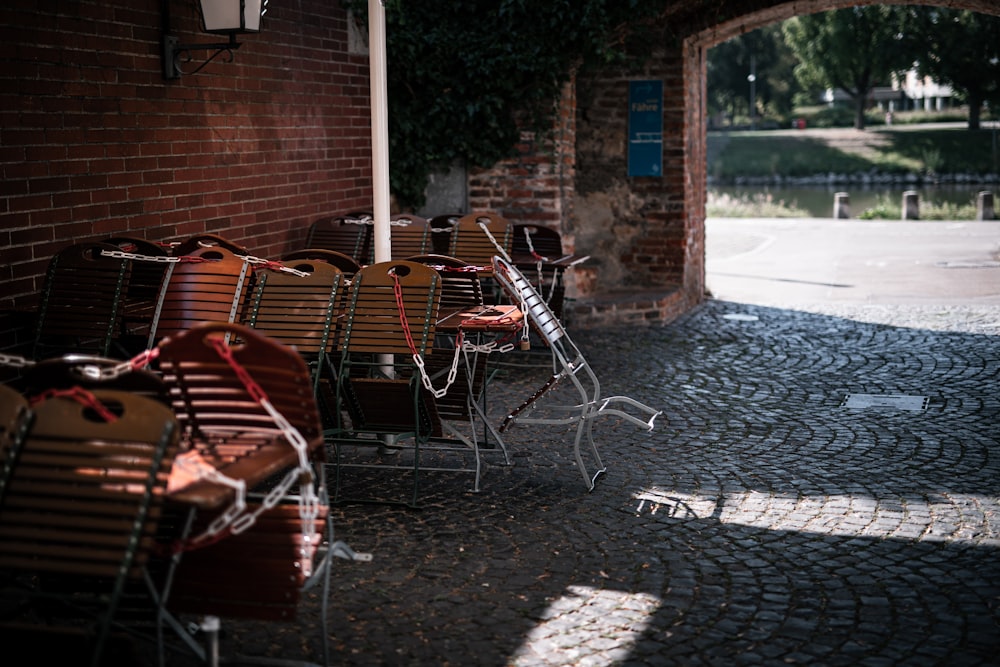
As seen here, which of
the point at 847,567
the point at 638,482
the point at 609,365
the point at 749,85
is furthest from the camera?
the point at 749,85

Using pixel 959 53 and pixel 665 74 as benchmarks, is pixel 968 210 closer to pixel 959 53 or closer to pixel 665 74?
pixel 665 74

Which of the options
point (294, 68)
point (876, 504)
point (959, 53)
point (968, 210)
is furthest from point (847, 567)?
point (959, 53)

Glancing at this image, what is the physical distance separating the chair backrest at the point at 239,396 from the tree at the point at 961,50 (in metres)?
45.9

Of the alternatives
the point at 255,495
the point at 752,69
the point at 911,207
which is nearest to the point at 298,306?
the point at 255,495

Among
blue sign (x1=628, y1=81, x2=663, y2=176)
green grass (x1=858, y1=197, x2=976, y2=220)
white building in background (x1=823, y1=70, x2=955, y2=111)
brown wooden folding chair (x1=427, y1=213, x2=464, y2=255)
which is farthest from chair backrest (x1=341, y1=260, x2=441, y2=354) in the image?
white building in background (x1=823, y1=70, x2=955, y2=111)

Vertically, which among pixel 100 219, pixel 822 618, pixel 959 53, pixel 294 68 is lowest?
pixel 822 618

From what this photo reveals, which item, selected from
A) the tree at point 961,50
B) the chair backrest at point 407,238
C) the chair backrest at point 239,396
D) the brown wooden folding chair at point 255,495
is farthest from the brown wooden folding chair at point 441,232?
the tree at point 961,50

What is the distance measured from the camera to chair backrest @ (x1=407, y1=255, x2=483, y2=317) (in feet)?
21.4

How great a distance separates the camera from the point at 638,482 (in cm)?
592

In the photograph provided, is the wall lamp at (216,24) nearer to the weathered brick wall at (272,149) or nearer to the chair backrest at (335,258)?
the weathered brick wall at (272,149)

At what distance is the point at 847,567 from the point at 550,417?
2.78 meters

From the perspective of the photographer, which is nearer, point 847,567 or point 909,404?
point 847,567

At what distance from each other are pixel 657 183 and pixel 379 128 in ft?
19.9

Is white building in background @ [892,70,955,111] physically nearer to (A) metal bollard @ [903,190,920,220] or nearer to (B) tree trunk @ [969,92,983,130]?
(B) tree trunk @ [969,92,983,130]
